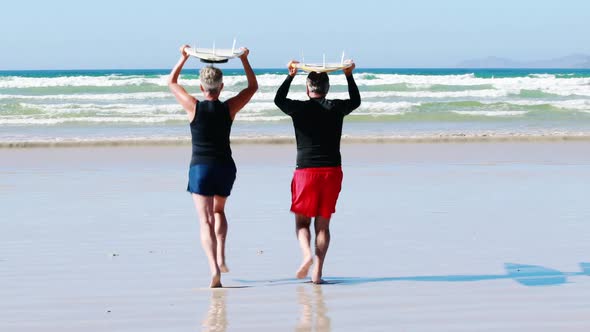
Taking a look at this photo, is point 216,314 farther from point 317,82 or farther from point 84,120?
point 84,120

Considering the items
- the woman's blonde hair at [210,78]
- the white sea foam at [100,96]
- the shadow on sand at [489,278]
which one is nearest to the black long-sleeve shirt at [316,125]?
the woman's blonde hair at [210,78]

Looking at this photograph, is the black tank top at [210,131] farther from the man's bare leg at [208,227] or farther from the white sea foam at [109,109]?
the white sea foam at [109,109]

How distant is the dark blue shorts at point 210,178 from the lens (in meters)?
5.95

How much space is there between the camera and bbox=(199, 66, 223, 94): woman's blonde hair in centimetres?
582

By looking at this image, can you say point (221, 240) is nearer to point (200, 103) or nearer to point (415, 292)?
point (200, 103)

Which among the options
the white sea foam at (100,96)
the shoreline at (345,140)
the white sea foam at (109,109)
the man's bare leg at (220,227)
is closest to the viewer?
the man's bare leg at (220,227)

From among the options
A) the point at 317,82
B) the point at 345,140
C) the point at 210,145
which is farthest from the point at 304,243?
the point at 345,140

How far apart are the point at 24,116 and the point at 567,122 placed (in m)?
14.5

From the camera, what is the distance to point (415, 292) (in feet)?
18.9

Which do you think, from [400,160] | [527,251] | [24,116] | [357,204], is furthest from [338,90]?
[527,251]

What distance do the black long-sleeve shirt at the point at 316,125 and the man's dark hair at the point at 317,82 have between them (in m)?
0.06

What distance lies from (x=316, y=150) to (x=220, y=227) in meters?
0.79

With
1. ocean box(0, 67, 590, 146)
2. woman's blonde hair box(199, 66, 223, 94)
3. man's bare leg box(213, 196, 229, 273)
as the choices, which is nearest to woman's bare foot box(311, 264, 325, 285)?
man's bare leg box(213, 196, 229, 273)

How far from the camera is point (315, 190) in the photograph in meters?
6.14
